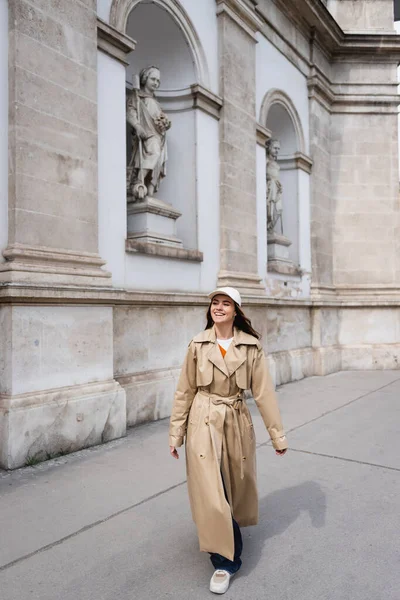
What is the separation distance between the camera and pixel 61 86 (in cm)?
524

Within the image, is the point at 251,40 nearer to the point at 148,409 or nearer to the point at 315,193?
the point at 315,193

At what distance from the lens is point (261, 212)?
9352 mm

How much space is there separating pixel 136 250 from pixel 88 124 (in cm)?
158

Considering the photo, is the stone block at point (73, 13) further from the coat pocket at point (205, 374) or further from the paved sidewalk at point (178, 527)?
the paved sidewalk at point (178, 527)

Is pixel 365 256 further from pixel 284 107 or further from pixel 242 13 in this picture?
pixel 242 13

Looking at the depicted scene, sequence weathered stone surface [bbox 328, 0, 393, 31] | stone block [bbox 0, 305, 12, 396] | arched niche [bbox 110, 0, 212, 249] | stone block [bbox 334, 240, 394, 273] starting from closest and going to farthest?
stone block [bbox 0, 305, 12, 396] < arched niche [bbox 110, 0, 212, 249] < stone block [bbox 334, 240, 394, 273] < weathered stone surface [bbox 328, 0, 393, 31]

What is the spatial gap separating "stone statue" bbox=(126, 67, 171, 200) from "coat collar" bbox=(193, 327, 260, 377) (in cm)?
447

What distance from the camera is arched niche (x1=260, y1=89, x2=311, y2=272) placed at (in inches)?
429

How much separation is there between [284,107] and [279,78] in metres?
0.56

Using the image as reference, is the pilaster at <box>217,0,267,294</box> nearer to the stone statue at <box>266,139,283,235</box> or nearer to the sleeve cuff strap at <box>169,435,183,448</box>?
the stone statue at <box>266,139,283,235</box>

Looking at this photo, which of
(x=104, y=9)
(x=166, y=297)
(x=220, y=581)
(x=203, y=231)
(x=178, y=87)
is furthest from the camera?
(x=178, y=87)

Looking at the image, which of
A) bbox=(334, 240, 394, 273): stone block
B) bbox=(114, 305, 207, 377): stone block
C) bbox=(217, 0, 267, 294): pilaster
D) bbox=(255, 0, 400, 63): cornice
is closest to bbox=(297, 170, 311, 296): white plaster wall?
bbox=(334, 240, 394, 273): stone block

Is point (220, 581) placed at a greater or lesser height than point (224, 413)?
lesser

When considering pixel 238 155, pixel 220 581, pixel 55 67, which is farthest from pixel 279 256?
pixel 220 581
